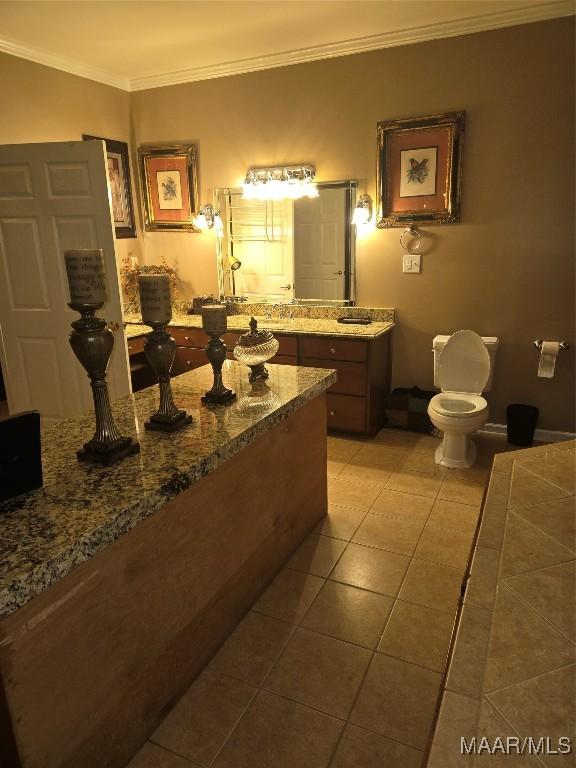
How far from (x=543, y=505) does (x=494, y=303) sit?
219cm

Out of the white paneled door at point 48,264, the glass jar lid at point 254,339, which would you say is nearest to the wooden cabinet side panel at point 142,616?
the glass jar lid at point 254,339

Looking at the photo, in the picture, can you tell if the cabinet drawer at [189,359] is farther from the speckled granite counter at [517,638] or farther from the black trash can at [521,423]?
the speckled granite counter at [517,638]

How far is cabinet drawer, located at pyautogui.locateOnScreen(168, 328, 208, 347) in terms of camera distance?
4.17 meters

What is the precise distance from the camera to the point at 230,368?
2602 mm

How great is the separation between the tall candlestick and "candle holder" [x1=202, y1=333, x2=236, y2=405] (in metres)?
0.39

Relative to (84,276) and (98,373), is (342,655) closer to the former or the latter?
(98,373)

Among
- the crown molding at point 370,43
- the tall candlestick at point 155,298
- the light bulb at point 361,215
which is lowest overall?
the tall candlestick at point 155,298

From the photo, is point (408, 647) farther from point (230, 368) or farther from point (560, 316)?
point (560, 316)

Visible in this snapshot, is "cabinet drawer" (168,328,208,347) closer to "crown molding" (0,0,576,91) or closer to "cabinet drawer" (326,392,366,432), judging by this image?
"cabinet drawer" (326,392,366,432)

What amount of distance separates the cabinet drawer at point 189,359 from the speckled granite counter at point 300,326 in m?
0.21

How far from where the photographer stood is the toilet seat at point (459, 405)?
10.6ft

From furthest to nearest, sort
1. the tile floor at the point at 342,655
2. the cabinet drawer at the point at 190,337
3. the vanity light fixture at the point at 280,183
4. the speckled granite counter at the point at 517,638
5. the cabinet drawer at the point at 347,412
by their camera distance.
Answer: the cabinet drawer at the point at 190,337 < the vanity light fixture at the point at 280,183 < the cabinet drawer at the point at 347,412 < the tile floor at the point at 342,655 < the speckled granite counter at the point at 517,638

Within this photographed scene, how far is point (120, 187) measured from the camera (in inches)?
176

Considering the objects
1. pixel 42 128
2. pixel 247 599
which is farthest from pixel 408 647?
pixel 42 128
